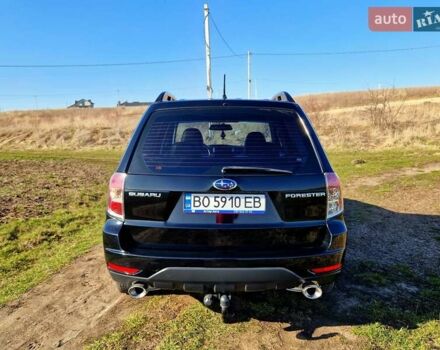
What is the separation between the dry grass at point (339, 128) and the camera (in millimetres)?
20562

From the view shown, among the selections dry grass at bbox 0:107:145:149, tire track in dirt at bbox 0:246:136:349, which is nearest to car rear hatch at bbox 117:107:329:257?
tire track in dirt at bbox 0:246:136:349

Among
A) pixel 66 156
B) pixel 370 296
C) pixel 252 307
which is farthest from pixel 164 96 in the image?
pixel 66 156

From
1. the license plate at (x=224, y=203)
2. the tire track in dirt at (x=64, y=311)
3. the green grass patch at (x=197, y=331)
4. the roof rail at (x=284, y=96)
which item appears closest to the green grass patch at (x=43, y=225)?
the tire track in dirt at (x=64, y=311)

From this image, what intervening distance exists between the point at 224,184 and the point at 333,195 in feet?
2.66

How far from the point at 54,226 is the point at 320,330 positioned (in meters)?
4.99

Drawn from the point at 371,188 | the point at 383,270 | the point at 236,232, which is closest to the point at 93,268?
the point at 236,232

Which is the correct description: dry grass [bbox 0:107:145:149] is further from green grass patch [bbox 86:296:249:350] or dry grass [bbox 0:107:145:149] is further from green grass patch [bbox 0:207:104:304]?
green grass patch [bbox 86:296:249:350]

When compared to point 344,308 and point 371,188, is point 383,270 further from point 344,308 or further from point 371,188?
point 371,188

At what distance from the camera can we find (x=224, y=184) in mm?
2771

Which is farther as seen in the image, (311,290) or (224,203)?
(311,290)

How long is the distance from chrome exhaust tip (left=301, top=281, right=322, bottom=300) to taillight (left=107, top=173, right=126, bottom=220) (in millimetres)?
1383

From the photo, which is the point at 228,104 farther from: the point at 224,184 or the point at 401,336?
the point at 401,336

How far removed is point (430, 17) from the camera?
25.3 m

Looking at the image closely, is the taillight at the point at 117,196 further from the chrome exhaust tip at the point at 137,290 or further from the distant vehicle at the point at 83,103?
the distant vehicle at the point at 83,103
